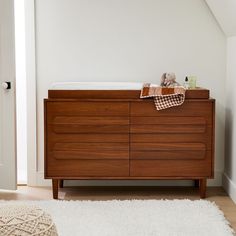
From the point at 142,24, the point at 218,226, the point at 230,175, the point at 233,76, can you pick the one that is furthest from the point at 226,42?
the point at 218,226

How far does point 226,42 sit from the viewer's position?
386 centimetres

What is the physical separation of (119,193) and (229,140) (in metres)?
0.96

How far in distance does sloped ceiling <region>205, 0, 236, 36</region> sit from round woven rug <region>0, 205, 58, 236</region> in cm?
206

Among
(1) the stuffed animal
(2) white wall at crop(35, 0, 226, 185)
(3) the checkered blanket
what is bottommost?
(3) the checkered blanket

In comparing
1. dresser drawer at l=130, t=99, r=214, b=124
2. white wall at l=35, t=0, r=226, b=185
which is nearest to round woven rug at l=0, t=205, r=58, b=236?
dresser drawer at l=130, t=99, r=214, b=124

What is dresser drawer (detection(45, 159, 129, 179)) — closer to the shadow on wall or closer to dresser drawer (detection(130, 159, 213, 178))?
dresser drawer (detection(130, 159, 213, 178))

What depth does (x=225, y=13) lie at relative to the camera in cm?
352

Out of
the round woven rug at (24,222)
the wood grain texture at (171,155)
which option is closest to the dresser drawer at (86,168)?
the wood grain texture at (171,155)

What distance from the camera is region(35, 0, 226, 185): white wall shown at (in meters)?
3.85

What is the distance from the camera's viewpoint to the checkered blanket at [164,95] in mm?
3398

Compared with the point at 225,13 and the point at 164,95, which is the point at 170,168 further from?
the point at 225,13

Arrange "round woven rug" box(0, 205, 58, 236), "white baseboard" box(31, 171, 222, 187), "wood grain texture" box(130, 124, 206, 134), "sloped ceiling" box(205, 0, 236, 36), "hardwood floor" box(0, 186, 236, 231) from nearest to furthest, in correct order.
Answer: "round woven rug" box(0, 205, 58, 236)
"sloped ceiling" box(205, 0, 236, 36)
"wood grain texture" box(130, 124, 206, 134)
"hardwood floor" box(0, 186, 236, 231)
"white baseboard" box(31, 171, 222, 187)

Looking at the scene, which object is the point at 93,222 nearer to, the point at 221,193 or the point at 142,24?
the point at 221,193

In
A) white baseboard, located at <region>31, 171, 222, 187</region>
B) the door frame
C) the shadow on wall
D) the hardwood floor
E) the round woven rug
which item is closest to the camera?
the round woven rug
